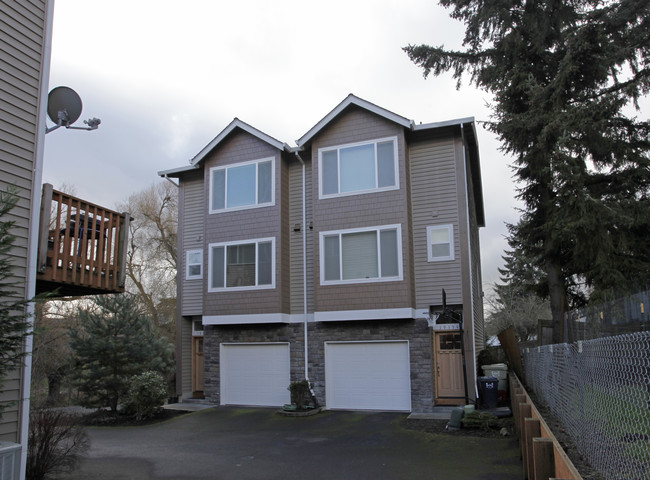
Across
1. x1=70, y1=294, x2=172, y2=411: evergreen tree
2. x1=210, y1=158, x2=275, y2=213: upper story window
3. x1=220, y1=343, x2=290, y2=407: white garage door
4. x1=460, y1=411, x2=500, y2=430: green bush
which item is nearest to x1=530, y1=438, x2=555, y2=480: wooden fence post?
x1=460, y1=411, x2=500, y2=430: green bush

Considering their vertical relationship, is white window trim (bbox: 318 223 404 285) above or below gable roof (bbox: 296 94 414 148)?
below

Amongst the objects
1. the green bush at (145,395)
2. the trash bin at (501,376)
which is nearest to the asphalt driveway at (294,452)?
the green bush at (145,395)

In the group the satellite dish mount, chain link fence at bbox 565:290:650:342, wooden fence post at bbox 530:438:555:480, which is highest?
the satellite dish mount

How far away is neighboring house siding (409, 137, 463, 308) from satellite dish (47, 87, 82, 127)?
381 inches

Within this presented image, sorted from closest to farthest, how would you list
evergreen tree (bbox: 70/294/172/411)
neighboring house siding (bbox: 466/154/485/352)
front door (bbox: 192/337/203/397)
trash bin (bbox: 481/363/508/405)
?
trash bin (bbox: 481/363/508/405) < evergreen tree (bbox: 70/294/172/411) < neighboring house siding (bbox: 466/154/485/352) < front door (bbox: 192/337/203/397)

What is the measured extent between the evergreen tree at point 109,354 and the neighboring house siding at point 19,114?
890cm

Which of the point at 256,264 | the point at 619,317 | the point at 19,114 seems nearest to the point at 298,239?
the point at 256,264

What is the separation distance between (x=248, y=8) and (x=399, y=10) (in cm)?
392

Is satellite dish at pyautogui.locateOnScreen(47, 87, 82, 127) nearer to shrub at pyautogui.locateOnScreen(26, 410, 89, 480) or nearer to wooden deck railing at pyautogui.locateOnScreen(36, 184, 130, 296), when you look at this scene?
wooden deck railing at pyautogui.locateOnScreen(36, 184, 130, 296)

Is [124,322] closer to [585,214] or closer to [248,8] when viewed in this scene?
[248,8]

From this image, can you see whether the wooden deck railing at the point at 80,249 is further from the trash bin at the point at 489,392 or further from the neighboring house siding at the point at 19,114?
the trash bin at the point at 489,392

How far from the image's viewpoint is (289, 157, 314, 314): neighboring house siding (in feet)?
51.4

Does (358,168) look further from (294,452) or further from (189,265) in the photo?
(294,452)

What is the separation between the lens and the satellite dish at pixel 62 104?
741cm
